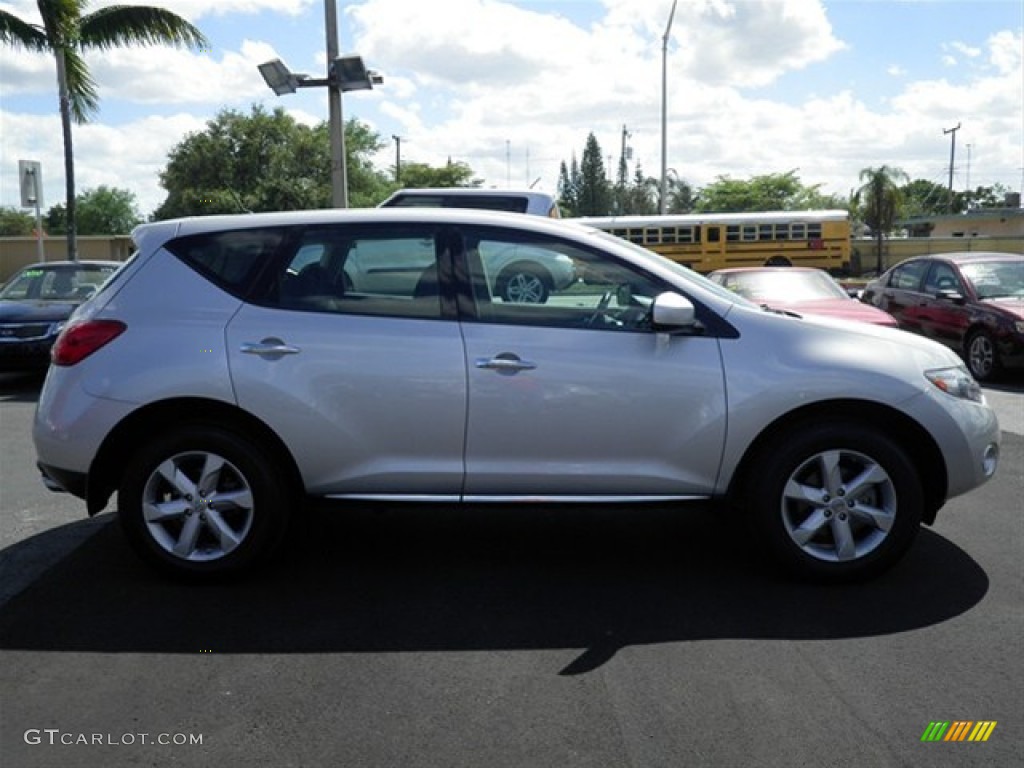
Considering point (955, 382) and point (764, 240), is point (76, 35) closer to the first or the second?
point (955, 382)

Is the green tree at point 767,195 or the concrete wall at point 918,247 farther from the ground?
the green tree at point 767,195

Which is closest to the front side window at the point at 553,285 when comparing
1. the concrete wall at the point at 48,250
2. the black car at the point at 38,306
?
the black car at the point at 38,306

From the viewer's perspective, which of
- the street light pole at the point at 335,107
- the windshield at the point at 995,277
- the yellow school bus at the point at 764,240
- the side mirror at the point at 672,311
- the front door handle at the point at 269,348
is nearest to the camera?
the side mirror at the point at 672,311

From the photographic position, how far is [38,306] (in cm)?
1131

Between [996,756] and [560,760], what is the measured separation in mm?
1365

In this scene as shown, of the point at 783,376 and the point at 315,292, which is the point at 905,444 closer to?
the point at 783,376

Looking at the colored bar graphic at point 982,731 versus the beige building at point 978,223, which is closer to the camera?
the colored bar graphic at point 982,731

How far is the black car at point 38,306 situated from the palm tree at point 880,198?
123 ft

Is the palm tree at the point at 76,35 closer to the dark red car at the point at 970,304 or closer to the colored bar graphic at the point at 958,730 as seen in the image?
the dark red car at the point at 970,304

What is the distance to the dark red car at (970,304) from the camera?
10790 millimetres

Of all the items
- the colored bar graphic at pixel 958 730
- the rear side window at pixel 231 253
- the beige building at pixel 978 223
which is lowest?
the colored bar graphic at pixel 958 730

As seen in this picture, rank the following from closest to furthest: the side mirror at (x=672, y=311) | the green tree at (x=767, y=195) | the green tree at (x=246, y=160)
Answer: the side mirror at (x=672, y=311) → the green tree at (x=246, y=160) → the green tree at (x=767, y=195)

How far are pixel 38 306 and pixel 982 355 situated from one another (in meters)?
10.9

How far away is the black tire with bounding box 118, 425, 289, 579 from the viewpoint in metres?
4.43
